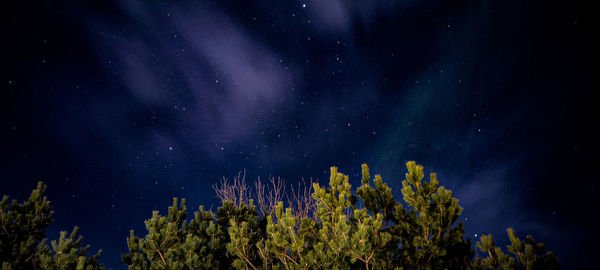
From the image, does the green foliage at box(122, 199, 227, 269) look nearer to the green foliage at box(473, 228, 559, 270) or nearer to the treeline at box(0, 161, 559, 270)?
the treeline at box(0, 161, 559, 270)

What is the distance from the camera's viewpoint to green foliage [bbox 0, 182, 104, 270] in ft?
15.1

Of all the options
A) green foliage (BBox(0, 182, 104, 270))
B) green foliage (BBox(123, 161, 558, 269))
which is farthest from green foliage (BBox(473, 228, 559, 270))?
green foliage (BBox(0, 182, 104, 270))

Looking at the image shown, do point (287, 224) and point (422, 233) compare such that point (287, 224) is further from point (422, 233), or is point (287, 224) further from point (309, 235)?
point (422, 233)

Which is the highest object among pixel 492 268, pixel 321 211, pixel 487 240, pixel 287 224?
pixel 321 211

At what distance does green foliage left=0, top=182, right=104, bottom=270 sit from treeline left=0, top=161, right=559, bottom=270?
14mm

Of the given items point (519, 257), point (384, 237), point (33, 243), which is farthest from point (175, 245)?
point (519, 257)

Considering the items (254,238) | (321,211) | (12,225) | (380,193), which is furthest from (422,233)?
(12,225)

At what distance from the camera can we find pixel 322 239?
12.2 feet

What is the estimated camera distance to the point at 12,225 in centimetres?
485

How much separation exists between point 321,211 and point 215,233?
2.88m

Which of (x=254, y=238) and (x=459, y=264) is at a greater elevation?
(x=254, y=238)

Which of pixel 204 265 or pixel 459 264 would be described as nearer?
pixel 459 264

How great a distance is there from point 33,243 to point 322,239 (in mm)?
5748

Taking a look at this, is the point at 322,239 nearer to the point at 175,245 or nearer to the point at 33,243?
→ the point at 175,245
